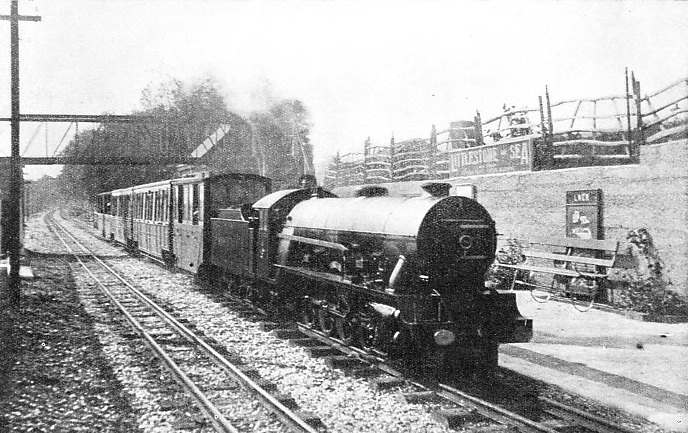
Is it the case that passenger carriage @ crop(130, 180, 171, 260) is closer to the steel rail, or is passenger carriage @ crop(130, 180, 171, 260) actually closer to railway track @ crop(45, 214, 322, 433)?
railway track @ crop(45, 214, 322, 433)

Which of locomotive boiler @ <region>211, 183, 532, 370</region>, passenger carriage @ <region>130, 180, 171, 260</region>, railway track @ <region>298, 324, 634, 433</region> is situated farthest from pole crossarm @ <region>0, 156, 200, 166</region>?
railway track @ <region>298, 324, 634, 433</region>

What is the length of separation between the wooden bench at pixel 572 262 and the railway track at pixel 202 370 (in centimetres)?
710

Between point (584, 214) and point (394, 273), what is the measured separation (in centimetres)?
656

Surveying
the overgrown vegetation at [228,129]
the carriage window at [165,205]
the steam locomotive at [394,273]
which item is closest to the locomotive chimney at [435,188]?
the steam locomotive at [394,273]

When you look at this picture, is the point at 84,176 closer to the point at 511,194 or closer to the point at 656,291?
the point at 511,194

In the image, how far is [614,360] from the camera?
8.26 metres

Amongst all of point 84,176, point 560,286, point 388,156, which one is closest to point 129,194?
point 388,156

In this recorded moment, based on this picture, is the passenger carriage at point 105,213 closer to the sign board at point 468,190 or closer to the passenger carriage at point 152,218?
the passenger carriage at point 152,218

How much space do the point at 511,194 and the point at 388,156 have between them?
774cm

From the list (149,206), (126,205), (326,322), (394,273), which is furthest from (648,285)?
(126,205)

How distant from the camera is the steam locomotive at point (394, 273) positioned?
7324 mm

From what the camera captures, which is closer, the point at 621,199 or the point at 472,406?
the point at 472,406

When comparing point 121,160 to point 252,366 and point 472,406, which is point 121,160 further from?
point 472,406

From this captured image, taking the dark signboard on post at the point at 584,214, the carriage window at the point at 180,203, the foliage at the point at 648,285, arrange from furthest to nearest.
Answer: the carriage window at the point at 180,203 < the dark signboard on post at the point at 584,214 < the foliage at the point at 648,285
